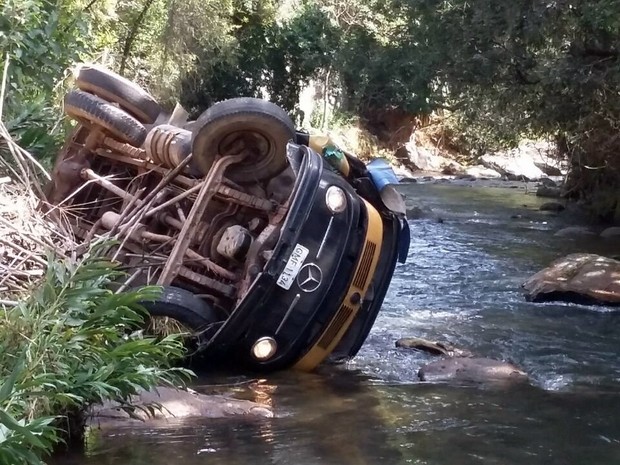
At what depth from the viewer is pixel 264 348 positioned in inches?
235

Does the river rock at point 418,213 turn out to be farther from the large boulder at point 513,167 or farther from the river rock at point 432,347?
the large boulder at point 513,167

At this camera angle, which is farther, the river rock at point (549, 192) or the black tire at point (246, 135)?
the river rock at point (549, 192)

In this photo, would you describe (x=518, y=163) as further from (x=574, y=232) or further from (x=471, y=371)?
(x=471, y=371)

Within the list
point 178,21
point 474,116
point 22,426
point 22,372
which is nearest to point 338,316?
point 22,372

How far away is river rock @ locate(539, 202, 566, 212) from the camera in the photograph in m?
17.7

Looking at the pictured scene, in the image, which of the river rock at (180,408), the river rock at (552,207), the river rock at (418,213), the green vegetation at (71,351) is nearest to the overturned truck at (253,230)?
the river rock at (180,408)

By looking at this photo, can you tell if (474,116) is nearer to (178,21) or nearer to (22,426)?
(178,21)

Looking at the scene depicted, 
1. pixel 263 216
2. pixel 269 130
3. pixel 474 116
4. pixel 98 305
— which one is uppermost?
pixel 474 116

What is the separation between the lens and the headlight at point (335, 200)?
6.07m

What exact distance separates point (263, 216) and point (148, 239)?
853 millimetres

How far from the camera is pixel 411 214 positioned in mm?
16750

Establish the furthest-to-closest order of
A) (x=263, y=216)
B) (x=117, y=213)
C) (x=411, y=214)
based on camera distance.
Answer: (x=411, y=214)
(x=117, y=213)
(x=263, y=216)

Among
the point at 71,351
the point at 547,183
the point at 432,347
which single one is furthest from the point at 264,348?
the point at 547,183

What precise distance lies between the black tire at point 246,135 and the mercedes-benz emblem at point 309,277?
36.5 inches
